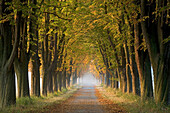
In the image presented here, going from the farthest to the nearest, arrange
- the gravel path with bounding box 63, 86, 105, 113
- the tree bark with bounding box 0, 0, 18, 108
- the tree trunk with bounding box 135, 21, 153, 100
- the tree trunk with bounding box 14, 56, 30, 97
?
the tree trunk with bounding box 14, 56, 30, 97 → the tree trunk with bounding box 135, 21, 153, 100 → the gravel path with bounding box 63, 86, 105, 113 → the tree bark with bounding box 0, 0, 18, 108

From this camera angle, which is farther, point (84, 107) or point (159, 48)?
point (84, 107)

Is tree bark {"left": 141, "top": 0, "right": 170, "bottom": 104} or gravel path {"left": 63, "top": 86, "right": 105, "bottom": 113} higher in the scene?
tree bark {"left": 141, "top": 0, "right": 170, "bottom": 104}

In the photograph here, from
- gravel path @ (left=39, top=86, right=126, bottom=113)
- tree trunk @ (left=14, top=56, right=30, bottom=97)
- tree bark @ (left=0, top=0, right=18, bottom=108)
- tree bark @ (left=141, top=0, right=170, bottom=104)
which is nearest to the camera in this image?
tree bark @ (left=0, top=0, right=18, bottom=108)

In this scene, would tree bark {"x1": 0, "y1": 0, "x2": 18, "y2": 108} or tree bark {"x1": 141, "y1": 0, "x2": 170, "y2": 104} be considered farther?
tree bark {"x1": 141, "y1": 0, "x2": 170, "y2": 104}

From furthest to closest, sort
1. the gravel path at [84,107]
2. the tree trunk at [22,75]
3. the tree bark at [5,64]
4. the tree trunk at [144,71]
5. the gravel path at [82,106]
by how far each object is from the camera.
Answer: the tree trunk at [22,75]
the tree trunk at [144,71]
the gravel path at [82,106]
the gravel path at [84,107]
the tree bark at [5,64]

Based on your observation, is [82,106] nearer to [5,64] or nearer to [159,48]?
[5,64]

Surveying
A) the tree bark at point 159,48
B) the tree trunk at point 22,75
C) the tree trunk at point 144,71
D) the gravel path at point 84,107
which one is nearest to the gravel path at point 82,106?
the gravel path at point 84,107

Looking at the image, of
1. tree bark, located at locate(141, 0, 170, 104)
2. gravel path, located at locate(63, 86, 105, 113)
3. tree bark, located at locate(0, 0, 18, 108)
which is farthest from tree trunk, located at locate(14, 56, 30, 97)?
tree bark, located at locate(141, 0, 170, 104)

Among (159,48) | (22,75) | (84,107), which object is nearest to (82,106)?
(84,107)

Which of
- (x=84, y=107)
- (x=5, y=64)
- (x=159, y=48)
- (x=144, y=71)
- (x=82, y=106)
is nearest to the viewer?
(x=5, y=64)

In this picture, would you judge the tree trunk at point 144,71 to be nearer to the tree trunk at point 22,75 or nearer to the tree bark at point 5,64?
the tree trunk at point 22,75

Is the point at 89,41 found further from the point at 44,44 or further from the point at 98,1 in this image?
the point at 98,1

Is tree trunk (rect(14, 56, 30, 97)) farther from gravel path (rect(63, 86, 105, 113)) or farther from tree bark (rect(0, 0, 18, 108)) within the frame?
tree bark (rect(0, 0, 18, 108))

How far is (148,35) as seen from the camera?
14.4m
